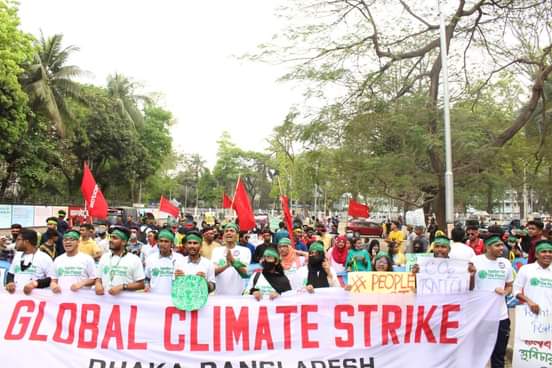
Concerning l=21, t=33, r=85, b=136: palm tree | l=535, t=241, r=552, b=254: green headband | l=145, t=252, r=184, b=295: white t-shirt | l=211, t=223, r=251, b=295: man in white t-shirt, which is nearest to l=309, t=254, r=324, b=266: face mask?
l=211, t=223, r=251, b=295: man in white t-shirt

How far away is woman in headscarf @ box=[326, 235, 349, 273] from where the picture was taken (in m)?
8.50

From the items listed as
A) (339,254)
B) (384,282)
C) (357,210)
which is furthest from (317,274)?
(357,210)

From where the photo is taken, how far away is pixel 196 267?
219 inches

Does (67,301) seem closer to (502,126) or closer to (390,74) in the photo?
(390,74)

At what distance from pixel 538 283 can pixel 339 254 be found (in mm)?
3687

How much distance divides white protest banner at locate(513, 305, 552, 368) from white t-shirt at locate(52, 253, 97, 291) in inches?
170

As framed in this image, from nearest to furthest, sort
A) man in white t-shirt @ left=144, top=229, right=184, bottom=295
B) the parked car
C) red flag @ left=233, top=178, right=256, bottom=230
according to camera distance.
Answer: man in white t-shirt @ left=144, top=229, right=184, bottom=295, red flag @ left=233, top=178, right=256, bottom=230, the parked car

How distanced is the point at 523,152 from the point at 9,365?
644 inches

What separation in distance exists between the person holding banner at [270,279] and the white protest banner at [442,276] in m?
1.42

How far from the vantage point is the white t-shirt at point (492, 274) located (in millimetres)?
5551

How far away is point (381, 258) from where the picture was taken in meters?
6.87

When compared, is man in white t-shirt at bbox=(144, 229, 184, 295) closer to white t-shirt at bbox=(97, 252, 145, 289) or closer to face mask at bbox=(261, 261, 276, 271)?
white t-shirt at bbox=(97, 252, 145, 289)

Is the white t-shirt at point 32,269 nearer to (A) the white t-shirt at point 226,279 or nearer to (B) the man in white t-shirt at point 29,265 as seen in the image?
(B) the man in white t-shirt at point 29,265

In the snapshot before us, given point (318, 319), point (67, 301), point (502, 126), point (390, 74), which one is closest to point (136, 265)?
point (67, 301)
